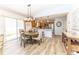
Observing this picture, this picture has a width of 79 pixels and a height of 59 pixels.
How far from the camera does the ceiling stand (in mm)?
1823

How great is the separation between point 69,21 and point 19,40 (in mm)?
969

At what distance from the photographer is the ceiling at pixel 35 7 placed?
5.98 ft

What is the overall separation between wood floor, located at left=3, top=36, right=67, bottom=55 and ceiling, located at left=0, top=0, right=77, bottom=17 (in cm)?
48

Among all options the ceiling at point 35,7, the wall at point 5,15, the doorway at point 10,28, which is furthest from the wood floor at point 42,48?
the ceiling at point 35,7

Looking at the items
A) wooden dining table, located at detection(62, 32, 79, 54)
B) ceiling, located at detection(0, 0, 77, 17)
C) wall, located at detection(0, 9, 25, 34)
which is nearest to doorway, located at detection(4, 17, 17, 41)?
wall, located at detection(0, 9, 25, 34)

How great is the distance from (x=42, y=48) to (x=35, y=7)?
2.57ft

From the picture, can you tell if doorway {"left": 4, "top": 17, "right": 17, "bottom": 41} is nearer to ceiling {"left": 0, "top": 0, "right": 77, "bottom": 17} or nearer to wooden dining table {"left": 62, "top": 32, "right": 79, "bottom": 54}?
ceiling {"left": 0, "top": 0, "right": 77, "bottom": 17}

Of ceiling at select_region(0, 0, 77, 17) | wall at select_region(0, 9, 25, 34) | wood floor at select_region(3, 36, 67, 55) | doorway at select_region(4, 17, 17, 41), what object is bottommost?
wood floor at select_region(3, 36, 67, 55)

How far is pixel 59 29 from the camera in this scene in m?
2.12

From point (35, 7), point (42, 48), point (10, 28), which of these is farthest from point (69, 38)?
point (10, 28)

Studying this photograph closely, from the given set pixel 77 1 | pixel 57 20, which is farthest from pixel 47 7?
pixel 77 1

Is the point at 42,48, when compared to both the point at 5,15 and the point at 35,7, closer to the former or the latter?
the point at 35,7
